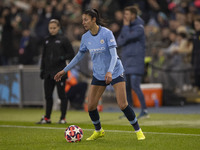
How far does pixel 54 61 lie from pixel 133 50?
2184 mm

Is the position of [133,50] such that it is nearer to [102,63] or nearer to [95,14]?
[95,14]

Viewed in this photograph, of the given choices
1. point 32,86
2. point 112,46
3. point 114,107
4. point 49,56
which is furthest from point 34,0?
point 112,46

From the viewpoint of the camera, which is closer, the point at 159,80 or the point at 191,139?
the point at 191,139

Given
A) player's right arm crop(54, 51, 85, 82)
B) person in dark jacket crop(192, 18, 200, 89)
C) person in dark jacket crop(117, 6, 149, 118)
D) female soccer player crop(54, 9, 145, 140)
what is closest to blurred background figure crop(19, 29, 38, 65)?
person in dark jacket crop(192, 18, 200, 89)

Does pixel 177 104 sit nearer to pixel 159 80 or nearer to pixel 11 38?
pixel 159 80

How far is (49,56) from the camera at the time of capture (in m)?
10.9

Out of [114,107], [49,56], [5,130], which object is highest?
[49,56]

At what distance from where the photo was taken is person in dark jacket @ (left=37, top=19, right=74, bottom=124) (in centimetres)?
1080

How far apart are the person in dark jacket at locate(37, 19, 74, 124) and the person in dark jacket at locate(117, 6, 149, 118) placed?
1.67 m

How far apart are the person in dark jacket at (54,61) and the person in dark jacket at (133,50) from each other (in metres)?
1.67

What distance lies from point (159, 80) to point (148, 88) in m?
1.01

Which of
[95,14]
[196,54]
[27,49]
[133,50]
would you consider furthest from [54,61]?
[27,49]

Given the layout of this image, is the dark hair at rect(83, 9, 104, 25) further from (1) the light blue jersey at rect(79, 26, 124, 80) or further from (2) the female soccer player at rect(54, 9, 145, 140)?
(1) the light blue jersey at rect(79, 26, 124, 80)

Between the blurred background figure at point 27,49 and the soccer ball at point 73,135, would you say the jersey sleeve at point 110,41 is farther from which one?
the blurred background figure at point 27,49
